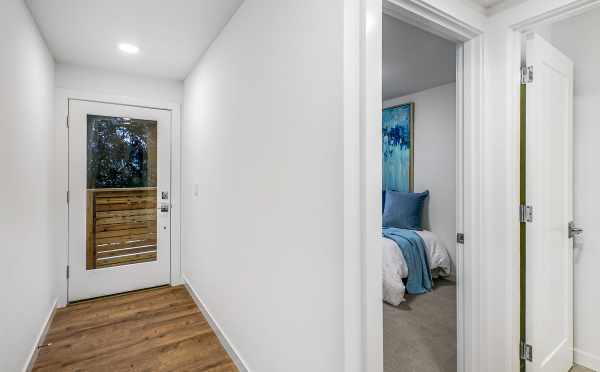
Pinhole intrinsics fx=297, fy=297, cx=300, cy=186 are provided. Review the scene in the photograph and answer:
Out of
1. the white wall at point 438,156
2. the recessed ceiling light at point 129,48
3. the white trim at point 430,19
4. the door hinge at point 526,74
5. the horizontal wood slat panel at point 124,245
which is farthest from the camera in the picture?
the white wall at point 438,156

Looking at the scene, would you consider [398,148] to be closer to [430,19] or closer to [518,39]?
[518,39]

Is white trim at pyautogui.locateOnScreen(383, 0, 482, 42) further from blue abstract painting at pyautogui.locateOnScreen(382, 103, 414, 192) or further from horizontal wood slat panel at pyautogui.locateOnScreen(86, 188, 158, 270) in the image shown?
horizontal wood slat panel at pyautogui.locateOnScreen(86, 188, 158, 270)

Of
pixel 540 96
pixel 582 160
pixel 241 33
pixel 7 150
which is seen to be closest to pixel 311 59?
pixel 241 33

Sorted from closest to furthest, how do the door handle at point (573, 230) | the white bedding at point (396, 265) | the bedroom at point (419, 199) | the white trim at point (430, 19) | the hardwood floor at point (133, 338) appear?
the white trim at point (430, 19)
the door handle at point (573, 230)
the hardwood floor at point (133, 338)
the bedroom at point (419, 199)
the white bedding at point (396, 265)

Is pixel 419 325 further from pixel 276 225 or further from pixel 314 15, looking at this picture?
pixel 314 15

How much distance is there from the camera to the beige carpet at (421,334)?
82.1 inches

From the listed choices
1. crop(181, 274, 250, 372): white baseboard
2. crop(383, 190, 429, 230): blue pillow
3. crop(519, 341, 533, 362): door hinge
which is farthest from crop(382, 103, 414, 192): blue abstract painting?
crop(181, 274, 250, 372): white baseboard

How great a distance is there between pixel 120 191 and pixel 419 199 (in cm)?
356

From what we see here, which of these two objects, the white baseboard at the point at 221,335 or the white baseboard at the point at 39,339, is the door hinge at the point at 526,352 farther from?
the white baseboard at the point at 39,339

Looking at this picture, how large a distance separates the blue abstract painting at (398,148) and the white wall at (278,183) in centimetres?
282

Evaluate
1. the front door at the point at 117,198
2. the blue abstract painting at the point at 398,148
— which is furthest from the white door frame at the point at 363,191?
the blue abstract painting at the point at 398,148

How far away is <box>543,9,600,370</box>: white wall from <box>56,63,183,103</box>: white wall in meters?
3.48

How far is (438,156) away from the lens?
152 inches

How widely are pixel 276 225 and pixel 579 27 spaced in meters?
2.46
